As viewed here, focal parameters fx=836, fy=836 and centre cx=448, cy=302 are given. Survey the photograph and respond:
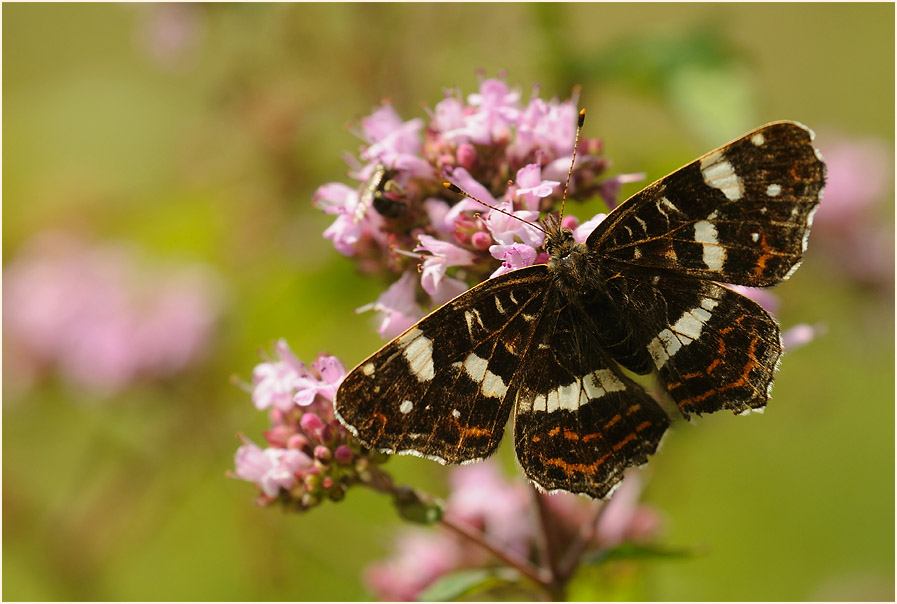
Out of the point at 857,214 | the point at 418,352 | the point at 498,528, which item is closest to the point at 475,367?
the point at 418,352

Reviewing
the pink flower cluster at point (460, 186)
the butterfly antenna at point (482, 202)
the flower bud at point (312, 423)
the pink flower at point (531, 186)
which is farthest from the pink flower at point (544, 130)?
the flower bud at point (312, 423)

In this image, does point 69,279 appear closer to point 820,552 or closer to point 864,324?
point 864,324

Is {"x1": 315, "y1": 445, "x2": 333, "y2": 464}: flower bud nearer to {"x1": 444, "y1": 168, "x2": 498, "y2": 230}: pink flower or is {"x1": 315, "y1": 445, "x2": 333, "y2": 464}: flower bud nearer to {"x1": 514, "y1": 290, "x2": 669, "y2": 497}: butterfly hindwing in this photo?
{"x1": 514, "y1": 290, "x2": 669, "y2": 497}: butterfly hindwing

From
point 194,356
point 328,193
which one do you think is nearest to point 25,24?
point 194,356

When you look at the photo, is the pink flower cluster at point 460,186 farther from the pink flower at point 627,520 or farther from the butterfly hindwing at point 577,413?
the pink flower at point 627,520

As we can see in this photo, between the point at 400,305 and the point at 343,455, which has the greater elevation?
the point at 400,305

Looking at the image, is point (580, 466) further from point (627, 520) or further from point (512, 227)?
point (627, 520)

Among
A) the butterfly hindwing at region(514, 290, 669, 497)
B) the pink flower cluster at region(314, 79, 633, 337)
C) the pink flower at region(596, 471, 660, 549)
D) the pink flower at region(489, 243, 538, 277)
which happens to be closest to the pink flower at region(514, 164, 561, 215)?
the pink flower cluster at region(314, 79, 633, 337)
